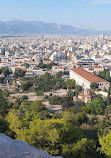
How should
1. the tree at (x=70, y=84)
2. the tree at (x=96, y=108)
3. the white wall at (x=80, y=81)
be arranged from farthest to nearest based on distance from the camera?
the tree at (x=70, y=84) < the white wall at (x=80, y=81) < the tree at (x=96, y=108)

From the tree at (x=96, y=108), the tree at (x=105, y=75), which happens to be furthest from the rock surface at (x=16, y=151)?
the tree at (x=105, y=75)

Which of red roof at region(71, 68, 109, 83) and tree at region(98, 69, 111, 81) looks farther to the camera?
tree at region(98, 69, 111, 81)

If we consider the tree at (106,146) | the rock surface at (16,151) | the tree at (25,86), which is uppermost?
the rock surface at (16,151)

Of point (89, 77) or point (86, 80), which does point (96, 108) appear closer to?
point (86, 80)

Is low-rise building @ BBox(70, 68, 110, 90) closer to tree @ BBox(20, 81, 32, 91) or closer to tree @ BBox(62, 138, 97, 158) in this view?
tree @ BBox(20, 81, 32, 91)

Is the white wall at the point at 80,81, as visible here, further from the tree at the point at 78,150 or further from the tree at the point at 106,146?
the tree at the point at 78,150

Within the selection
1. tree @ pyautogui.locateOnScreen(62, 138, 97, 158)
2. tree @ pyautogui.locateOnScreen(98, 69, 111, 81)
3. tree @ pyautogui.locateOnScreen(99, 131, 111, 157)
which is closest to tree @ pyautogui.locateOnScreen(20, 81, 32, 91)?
tree @ pyautogui.locateOnScreen(98, 69, 111, 81)

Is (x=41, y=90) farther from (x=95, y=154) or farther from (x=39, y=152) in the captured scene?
(x=39, y=152)

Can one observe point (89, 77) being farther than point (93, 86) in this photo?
Yes

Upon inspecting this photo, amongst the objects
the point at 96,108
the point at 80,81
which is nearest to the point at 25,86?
the point at 80,81

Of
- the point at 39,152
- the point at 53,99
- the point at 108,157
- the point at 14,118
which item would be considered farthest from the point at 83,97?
the point at 39,152

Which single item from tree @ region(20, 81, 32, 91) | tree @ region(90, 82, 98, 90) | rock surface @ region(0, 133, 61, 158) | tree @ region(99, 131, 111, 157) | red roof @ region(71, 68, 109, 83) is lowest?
tree @ region(20, 81, 32, 91)
